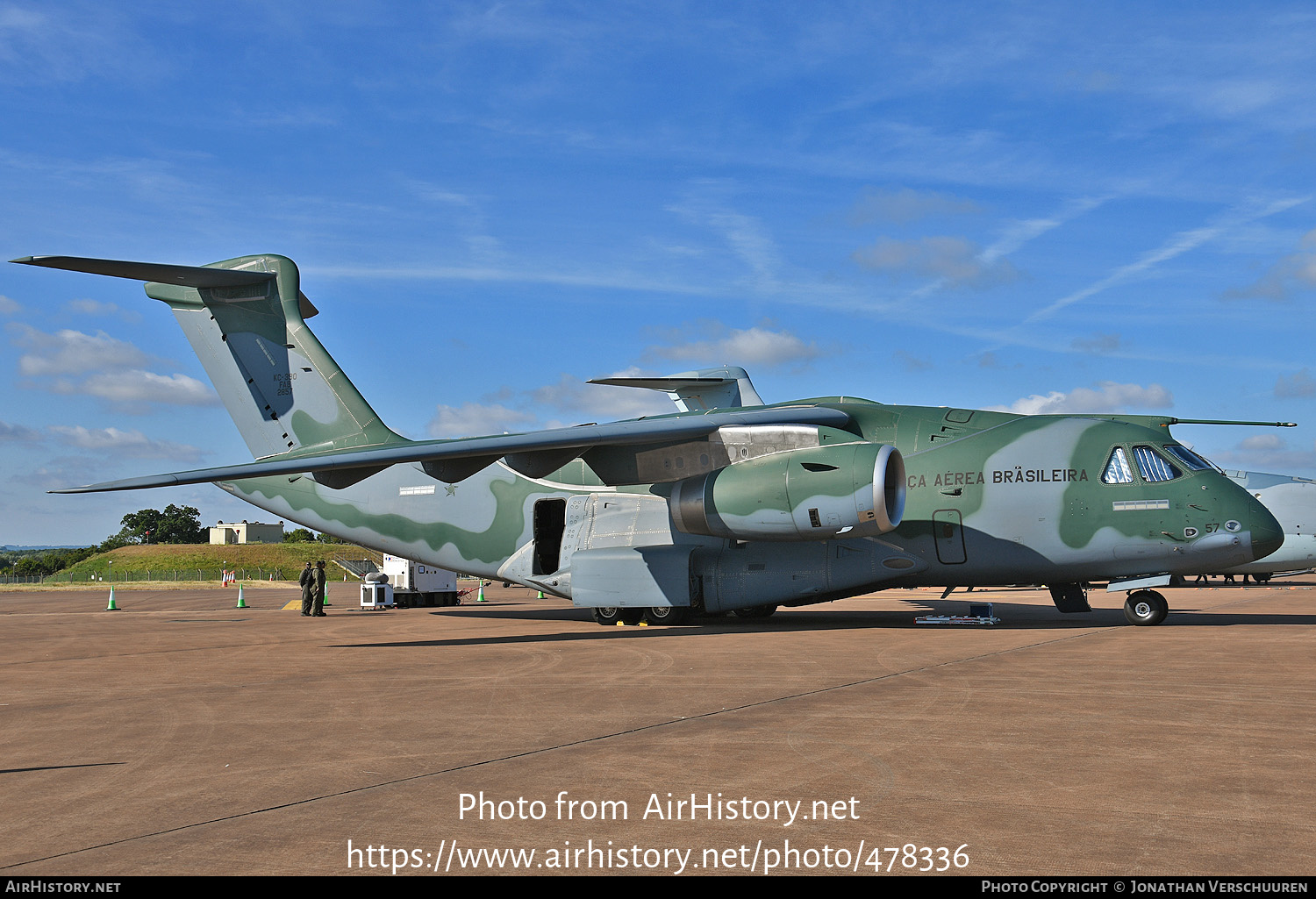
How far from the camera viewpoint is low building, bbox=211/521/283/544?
112062 millimetres

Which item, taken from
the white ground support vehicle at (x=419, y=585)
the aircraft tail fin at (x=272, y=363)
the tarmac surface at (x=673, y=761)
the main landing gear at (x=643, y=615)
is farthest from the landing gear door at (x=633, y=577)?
the white ground support vehicle at (x=419, y=585)

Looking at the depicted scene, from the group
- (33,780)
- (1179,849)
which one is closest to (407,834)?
(33,780)

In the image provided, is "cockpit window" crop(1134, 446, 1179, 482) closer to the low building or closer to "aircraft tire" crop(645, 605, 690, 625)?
"aircraft tire" crop(645, 605, 690, 625)

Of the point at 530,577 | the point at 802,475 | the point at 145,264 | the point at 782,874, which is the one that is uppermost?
the point at 145,264

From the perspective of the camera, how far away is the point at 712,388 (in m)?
26.9

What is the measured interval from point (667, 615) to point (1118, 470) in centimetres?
785

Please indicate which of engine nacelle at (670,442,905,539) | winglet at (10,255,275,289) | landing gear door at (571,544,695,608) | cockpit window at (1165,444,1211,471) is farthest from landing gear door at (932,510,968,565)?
winglet at (10,255,275,289)

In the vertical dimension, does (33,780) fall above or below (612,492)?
below

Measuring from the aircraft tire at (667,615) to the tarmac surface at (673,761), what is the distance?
4.56 metres

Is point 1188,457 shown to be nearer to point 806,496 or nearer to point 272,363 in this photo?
point 806,496

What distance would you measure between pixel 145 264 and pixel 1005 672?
14.6 metres

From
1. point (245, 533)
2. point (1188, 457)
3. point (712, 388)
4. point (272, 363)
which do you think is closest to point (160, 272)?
point (272, 363)

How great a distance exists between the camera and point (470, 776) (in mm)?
5793

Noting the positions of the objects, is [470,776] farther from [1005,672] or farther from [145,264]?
[145,264]
